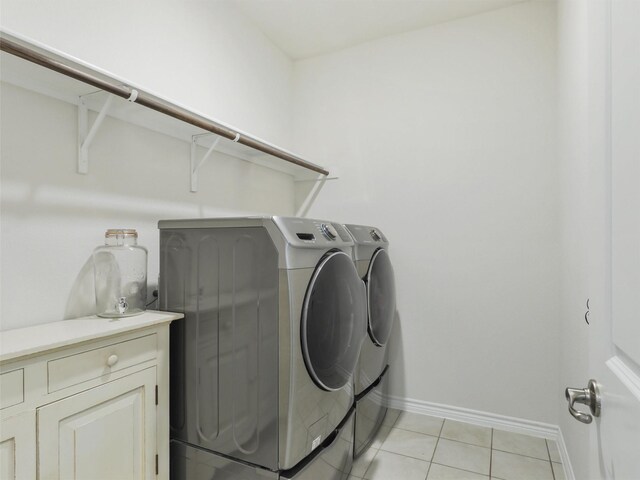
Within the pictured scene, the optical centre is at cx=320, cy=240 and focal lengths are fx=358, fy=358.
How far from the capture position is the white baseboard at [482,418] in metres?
2.20

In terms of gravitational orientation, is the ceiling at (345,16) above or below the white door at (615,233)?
above

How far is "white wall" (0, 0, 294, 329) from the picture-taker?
127 centimetres

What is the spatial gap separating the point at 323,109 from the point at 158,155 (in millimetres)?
1534

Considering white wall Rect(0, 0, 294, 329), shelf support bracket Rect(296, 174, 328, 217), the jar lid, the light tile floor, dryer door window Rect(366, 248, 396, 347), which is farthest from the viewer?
shelf support bracket Rect(296, 174, 328, 217)

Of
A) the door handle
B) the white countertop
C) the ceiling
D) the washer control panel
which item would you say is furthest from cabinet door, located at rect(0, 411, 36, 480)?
the ceiling

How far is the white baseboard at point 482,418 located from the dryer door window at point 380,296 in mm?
476

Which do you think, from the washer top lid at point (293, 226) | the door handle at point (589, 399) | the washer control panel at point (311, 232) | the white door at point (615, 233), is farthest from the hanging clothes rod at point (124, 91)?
the door handle at point (589, 399)

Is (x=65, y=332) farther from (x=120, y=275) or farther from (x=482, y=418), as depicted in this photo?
(x=482, y=418)

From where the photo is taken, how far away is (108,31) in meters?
1.56

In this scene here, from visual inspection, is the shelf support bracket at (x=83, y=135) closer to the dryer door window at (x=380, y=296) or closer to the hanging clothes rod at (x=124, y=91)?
the hanging clothes rod at (x=124, y=91)

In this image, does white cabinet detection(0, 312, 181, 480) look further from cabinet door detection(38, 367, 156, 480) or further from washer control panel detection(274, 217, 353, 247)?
washer control panel detection(274, 217, 353, 247)

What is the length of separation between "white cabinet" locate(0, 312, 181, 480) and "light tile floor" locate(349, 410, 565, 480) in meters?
1.11

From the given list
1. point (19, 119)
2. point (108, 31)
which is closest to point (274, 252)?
point (19, 119)

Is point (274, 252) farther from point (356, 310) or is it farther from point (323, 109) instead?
point (323, 109)
